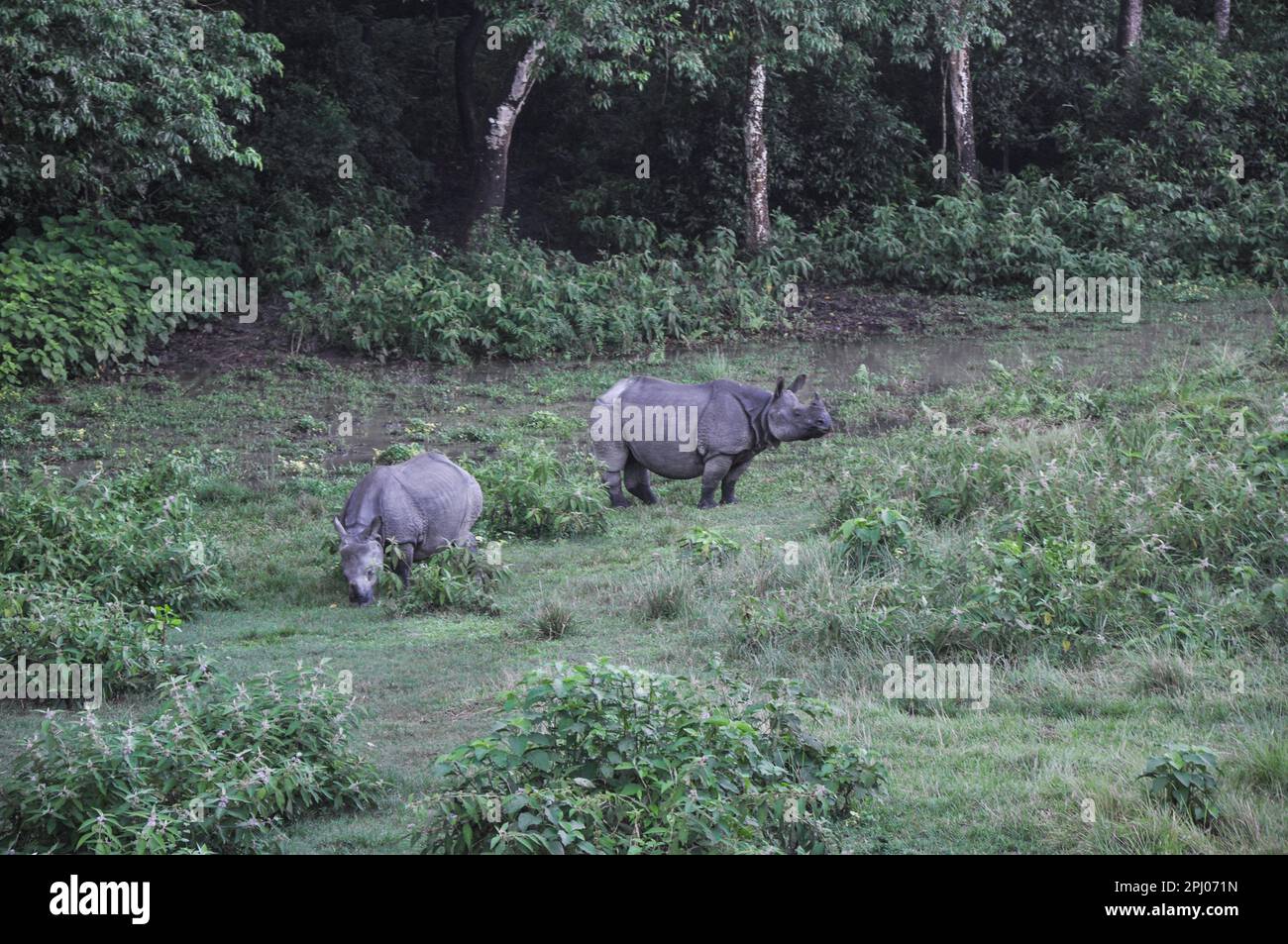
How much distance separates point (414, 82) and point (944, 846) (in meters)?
26.6

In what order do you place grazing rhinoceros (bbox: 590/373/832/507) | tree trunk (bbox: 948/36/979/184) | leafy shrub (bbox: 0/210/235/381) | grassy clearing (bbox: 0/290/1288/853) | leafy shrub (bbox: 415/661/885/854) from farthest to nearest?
tree trunk (bbox: 948/36/979/184) → leafy shrub (bbox: 0/210/235/381) → grazing rhinoceros (bbox: 590/373/832/507) → grassy clearing (bbox: 0/290/1288/853) → leafy shrub (bbox: 415/661/885/854)

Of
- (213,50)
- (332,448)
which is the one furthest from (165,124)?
(332,448)

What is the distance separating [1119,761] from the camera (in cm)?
777

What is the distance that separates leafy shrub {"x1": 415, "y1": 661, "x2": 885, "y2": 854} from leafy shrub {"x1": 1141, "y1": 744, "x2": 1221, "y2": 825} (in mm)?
1332

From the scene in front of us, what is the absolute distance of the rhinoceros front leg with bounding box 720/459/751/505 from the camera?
15.6m

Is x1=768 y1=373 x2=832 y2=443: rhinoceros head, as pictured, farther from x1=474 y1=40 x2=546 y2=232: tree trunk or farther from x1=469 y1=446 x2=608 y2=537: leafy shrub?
x1=474 y1=40 x2=546 y2=232: tree trunk

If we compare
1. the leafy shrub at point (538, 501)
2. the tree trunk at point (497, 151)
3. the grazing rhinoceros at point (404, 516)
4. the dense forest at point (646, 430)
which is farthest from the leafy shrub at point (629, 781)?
the tree trunk at point (497, 151)

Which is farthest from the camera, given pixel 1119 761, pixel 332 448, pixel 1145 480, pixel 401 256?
pixel 401 256

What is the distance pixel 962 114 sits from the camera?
27.4 meters

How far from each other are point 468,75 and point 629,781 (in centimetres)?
2358

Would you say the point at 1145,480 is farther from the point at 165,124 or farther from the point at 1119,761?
the point at 165,124

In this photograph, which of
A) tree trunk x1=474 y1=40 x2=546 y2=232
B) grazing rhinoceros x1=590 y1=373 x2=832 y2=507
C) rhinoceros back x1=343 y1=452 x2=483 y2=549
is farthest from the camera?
tree trunk x1=474 y1=40 x2=546 y2=232

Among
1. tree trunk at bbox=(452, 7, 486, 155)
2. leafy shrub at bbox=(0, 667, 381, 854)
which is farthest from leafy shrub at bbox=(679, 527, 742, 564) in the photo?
tree trunk at bbox=(452, 7, 486, 155)

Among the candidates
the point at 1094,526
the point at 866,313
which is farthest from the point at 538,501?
the point at 866,313
